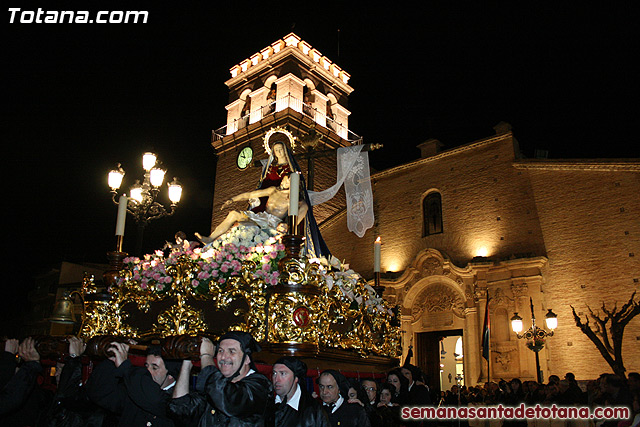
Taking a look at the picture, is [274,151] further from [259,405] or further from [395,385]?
[259,405]

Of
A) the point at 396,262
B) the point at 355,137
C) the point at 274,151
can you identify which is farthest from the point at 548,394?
the point at 355,137

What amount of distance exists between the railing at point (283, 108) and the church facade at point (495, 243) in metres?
0.23

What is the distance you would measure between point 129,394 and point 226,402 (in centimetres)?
79

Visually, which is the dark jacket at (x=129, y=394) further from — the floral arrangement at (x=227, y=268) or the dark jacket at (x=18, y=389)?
the floral arrangement at (x=227, y=268)

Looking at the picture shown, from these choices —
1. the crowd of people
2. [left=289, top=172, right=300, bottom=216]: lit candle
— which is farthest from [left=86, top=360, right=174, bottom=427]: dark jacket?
[left=289, top=172, right=300, bottom=216]: lit candle

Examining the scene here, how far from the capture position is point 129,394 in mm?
2826

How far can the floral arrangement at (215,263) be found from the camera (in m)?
4.31

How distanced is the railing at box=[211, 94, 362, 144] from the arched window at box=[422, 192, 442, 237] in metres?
7.15

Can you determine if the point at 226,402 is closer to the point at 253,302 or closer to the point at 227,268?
the point at 253,302

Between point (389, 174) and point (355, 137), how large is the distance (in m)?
6.98

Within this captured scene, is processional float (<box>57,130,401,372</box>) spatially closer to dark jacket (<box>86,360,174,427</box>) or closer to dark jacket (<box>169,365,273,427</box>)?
dark jacket (<box>86,360,174,427</box>)

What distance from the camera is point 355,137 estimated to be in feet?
92.5

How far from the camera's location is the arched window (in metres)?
19.8

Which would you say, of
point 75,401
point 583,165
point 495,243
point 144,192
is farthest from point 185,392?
point 583,165
